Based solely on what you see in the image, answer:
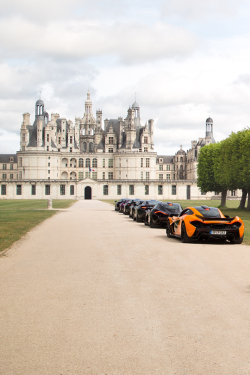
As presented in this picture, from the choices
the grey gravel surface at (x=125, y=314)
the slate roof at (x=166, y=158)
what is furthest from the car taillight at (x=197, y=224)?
the slate roof at (x=166, y=158)

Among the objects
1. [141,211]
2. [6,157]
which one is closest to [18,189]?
[6,157]

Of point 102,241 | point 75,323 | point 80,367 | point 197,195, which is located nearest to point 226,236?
point 102,241

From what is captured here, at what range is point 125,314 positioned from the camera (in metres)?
6.86

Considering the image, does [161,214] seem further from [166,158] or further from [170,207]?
[166,158]

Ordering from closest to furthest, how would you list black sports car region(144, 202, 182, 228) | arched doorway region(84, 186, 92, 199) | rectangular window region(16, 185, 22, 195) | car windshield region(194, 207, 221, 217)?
car windshield region(194, 207, 221, 217) < black sports car region(144, 202, 182, 228) < arched doorway region(84, 186, 92, 199) < rectangular window region(16, 185, 22, 195)

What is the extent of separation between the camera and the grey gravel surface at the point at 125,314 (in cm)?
504

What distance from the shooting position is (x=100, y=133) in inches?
5054

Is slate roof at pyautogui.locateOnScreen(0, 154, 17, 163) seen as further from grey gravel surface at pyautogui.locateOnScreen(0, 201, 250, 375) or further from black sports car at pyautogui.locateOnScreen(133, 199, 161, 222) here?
grey gravel surface at pyautogui.locateOnScreen(0, 201, 250, 375)

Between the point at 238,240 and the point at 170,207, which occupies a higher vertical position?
the point at 170,207

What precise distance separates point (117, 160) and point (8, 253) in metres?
109

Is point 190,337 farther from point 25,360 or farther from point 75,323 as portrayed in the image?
point 25,360

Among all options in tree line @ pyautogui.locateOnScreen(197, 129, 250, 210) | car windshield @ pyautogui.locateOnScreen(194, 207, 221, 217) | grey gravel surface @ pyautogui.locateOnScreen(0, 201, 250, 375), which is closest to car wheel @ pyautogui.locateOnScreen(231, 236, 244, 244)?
car windshield @ pyautogui.locateOnScreen(194, 207, 221, 217)

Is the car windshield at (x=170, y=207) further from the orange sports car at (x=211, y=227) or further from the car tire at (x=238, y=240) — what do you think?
the car tire at (x=238, y=240)

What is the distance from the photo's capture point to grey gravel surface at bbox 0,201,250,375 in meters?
5.04
